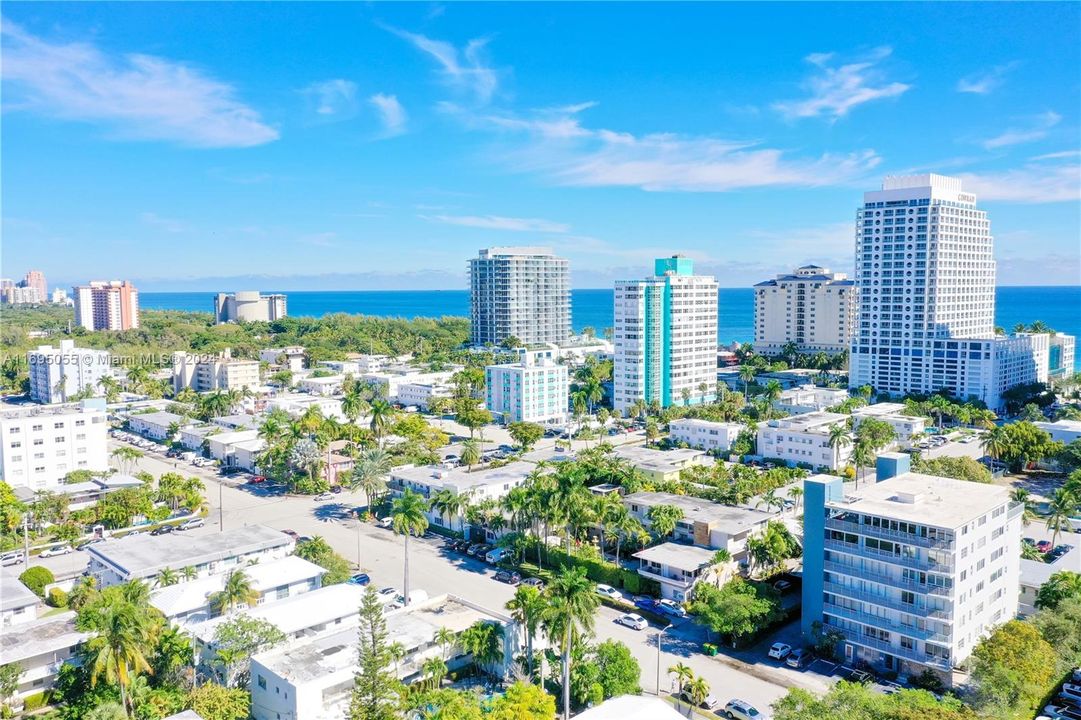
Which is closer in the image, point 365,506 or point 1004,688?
point 1004,688

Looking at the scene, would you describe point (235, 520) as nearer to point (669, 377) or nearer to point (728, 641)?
point (728, 641)

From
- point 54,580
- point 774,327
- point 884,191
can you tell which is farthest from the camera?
point 774,327

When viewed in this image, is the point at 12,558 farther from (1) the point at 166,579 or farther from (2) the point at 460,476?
(2) the point at 460,476

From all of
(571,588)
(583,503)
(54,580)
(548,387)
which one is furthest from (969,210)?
(54,580)

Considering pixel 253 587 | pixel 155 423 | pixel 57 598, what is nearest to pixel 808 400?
pixel 253 587

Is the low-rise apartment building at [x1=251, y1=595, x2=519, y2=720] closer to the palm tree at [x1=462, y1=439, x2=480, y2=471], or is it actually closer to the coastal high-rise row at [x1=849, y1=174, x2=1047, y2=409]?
the palm tree at [x1=462, y1=439, x2=480, y2=471]

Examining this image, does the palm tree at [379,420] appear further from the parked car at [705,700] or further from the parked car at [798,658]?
the parked car at [705,700]
